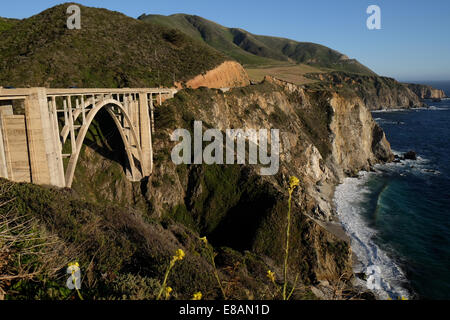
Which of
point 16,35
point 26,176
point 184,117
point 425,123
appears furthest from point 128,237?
point 425,123

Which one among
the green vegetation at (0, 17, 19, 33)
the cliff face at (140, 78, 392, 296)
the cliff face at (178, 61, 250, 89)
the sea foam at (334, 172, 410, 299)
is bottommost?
the sea foam at (334, 172, 410, 299)

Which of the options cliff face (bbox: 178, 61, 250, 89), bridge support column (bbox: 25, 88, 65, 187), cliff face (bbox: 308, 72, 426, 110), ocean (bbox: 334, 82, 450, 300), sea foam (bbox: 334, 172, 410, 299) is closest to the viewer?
bridge support column (bbox: 25, 88, 65, 187)

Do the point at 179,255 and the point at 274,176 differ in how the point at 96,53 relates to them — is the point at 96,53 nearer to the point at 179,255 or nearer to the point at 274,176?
the point at 274,176

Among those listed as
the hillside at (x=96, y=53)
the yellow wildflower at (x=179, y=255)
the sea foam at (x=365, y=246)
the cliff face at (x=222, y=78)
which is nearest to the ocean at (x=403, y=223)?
the sea foam at (x=365, y=246)

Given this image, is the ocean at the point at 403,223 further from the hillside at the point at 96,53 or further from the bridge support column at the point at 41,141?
the hillside at the point at 96,53

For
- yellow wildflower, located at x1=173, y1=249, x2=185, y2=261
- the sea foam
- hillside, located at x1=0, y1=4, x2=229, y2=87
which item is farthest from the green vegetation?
yellow wildflower, located at x1=173, y1=249, x2=185, y2=261

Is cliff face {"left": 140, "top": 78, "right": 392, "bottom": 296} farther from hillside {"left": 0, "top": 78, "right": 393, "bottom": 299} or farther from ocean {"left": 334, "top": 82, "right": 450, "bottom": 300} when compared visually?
ocean {"left": 334, "top": 82, "right": 450, "bottom": 300}

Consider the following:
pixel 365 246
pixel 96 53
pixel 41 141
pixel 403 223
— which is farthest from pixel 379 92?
pixel 41 141
